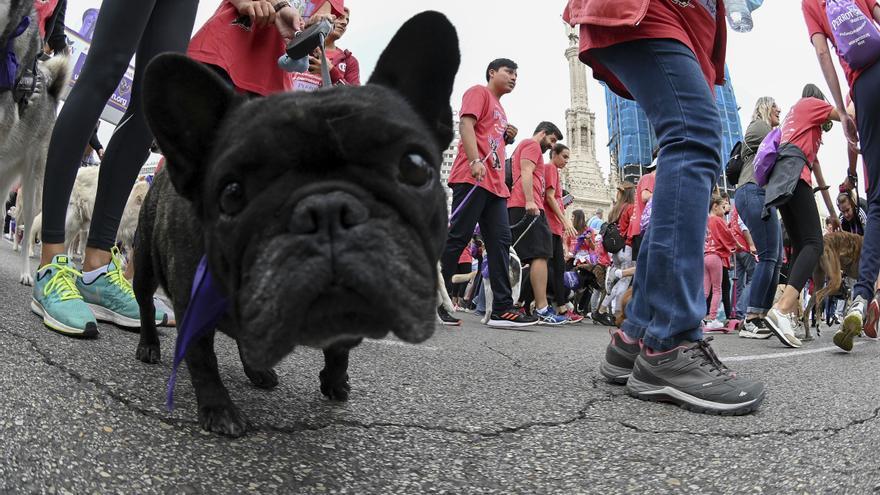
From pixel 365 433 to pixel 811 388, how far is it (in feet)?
7.68

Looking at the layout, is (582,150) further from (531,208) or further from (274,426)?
(274,426)

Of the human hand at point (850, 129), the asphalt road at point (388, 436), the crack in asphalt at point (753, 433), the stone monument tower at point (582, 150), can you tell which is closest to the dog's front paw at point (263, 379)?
the asphalt road at point (388, 436)

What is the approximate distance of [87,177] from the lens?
779 centimetres

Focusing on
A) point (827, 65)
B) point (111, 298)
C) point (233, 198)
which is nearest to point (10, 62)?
point (111, 298)

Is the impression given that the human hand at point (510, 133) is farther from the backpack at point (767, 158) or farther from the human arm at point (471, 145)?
the backpack at point (767, 158)

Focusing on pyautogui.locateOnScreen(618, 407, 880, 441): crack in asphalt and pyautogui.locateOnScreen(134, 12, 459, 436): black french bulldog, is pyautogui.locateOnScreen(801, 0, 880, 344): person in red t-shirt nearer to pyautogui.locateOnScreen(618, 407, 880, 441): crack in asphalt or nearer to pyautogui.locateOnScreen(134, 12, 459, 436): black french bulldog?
pyautogui.locateOnScreen(618, 407, 880, 441): crack in asphalt

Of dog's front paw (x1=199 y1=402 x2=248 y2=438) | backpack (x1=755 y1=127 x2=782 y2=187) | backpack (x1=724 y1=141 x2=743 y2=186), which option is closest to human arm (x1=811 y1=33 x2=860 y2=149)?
backpack (x1=755 y1=127 x2=782 y2=187)

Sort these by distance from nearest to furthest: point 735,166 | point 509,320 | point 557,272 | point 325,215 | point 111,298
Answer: point 325,215, point 111,298, point 509,320, point 735,166, point 557,272

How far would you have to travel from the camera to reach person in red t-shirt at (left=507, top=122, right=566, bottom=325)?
7000 mm

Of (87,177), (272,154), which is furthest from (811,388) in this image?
(87,177)

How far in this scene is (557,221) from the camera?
27.5 feet

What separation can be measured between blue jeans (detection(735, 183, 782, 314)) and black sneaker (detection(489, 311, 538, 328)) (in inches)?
94.1

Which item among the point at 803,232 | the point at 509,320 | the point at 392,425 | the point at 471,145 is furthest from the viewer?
the point at 509,320

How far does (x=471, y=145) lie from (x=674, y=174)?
11.2 ft
